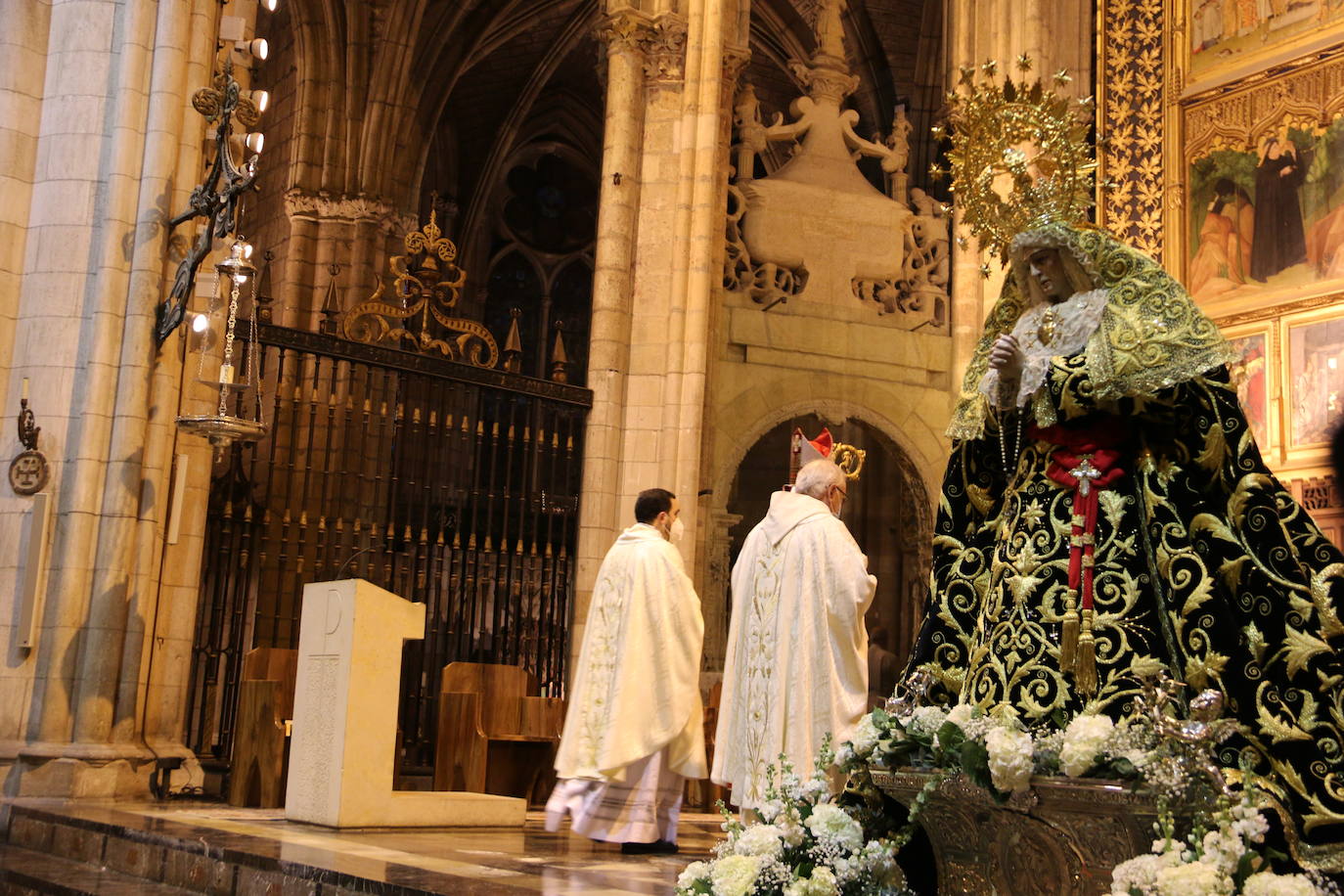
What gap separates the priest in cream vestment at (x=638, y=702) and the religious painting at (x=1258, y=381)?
14.9ft

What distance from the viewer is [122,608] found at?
814cm

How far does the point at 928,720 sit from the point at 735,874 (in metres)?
0.60

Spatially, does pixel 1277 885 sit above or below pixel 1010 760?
below

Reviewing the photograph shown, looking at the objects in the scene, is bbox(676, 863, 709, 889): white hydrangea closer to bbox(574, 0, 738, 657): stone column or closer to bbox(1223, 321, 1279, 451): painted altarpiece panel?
bbox(1223, 321, 1279, 451): painted altarpiece panel

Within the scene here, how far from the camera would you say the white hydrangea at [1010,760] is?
3.26 metres

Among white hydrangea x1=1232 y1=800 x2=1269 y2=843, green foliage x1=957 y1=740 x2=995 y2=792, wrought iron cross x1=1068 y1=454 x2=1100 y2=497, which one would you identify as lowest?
white hydrangea x1=1232 y1=800 x2=1269 y2=843

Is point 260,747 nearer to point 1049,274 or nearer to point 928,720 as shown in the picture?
point 928,720

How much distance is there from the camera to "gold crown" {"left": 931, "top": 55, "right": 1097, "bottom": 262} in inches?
162

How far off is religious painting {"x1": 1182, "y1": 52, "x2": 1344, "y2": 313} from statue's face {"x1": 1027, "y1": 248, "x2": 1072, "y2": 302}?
620cm

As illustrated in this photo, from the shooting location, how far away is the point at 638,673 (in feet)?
22.0

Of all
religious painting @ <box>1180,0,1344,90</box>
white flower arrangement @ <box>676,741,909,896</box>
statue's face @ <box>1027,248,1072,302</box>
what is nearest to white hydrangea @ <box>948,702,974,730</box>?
white flower arrangement @ <box>676,741,909,896</box>

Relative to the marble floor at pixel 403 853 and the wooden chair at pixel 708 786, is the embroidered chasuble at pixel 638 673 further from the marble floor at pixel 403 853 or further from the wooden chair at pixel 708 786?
the wooden chair at pixel 708 786

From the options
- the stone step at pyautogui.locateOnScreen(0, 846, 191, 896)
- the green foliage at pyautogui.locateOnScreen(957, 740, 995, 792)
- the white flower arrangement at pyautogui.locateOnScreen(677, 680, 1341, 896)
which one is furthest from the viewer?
the stone step at pyautogui.locateOnScreen(0, 846, 191, 896)

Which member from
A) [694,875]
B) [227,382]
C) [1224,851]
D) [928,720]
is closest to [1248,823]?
[1224,851]
